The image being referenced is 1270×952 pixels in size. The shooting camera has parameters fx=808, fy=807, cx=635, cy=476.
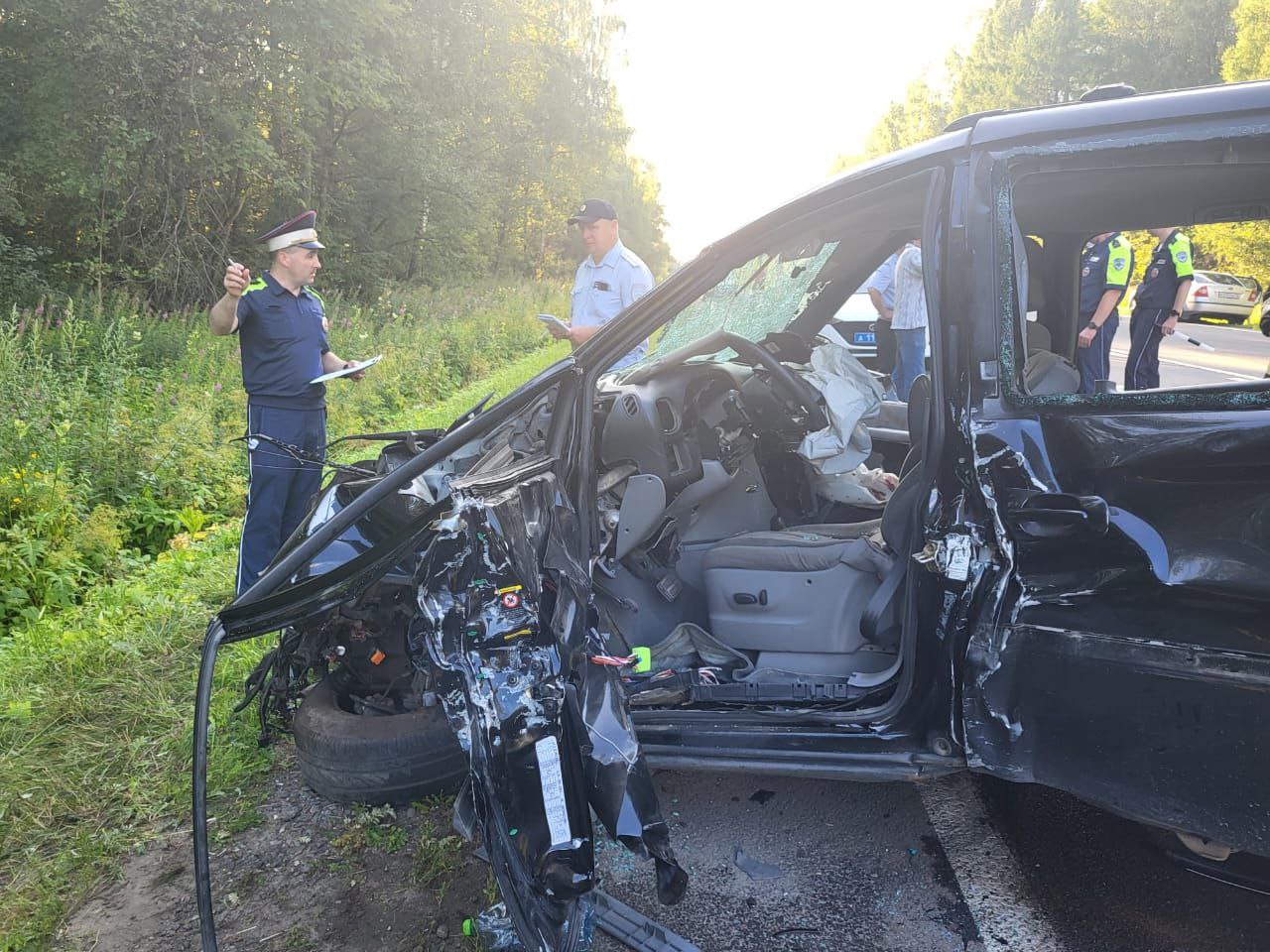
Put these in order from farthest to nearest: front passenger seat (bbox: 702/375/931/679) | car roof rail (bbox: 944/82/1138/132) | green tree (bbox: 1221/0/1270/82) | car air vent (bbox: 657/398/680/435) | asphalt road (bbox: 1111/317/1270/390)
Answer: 1. green tree (bbox: 1221/0/1270/82)
2. asphalt road (bbox: 1111/317/1270/390)
3. car air vent (bbox: 657/398/680/435)
4. front passenger seat (bbox: 702/375/931/679)
5. car roof rail (bbox: 944/82/1138/132)

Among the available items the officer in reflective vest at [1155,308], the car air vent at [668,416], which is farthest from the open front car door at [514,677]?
the officer in reflective vest at [1155,308]

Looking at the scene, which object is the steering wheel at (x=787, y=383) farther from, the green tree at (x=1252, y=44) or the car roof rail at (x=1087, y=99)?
the green tree at (x=1252, y=44)

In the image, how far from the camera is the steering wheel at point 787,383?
2.85 m

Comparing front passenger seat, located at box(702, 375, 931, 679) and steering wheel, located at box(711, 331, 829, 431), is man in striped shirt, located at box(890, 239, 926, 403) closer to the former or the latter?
steering wheel, located at box(711, 331, 829, 431)

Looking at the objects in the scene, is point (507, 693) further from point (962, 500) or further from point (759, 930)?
point (962, 500)

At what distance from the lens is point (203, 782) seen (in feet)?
6.43

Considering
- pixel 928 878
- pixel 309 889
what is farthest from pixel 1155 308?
pixel 309 889

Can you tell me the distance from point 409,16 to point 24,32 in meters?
8.87

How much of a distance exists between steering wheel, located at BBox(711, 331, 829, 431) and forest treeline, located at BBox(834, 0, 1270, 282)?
17.2 meters

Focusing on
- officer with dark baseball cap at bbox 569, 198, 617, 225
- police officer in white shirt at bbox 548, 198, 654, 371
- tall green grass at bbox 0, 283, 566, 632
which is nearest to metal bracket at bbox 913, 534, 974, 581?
police officer in white shirt at bbox 548, 198, 654, 371

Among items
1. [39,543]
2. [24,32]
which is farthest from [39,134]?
[39,543]

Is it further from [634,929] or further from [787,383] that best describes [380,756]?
[787,383]

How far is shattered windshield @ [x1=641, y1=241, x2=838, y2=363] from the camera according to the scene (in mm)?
2750

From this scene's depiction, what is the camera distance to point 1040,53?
Result: 3531 centimetres
